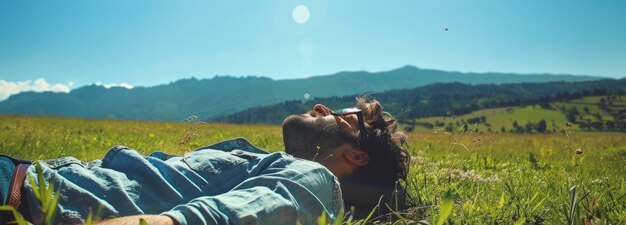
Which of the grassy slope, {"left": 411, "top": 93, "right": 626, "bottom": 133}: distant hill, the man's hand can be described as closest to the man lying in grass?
the man's hand

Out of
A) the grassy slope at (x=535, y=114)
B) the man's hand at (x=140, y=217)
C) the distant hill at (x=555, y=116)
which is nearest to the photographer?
the man's hand at (x=140, y=217)

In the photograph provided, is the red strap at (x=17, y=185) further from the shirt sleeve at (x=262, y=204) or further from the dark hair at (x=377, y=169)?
the dark hair at (x=377, y=169)

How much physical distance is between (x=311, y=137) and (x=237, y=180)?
1226mm

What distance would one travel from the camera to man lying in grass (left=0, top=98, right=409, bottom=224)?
8.38 feet

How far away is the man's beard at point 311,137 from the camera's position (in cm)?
435

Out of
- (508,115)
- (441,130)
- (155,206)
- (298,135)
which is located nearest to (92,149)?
(298,135)

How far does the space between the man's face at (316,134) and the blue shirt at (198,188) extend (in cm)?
72

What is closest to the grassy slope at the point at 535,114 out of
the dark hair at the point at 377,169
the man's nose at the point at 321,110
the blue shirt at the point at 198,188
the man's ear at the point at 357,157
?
the dark hair at the point at 377,169

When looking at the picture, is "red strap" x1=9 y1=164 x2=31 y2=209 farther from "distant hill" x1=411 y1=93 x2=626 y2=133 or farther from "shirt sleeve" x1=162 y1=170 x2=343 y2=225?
"distant hill" x1=411 y1=93 x2=626 y2=133

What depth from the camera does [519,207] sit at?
11.6ft

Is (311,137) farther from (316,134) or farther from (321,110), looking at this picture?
(321,110)

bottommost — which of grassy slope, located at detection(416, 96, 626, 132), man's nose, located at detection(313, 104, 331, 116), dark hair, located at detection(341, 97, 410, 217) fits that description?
grassy slope, located at detection(416, 96, 626, 132)

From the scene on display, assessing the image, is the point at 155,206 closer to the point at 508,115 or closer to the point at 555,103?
the point at 508,115

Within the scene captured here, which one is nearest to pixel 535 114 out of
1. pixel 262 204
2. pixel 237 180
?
pixel 237 180
